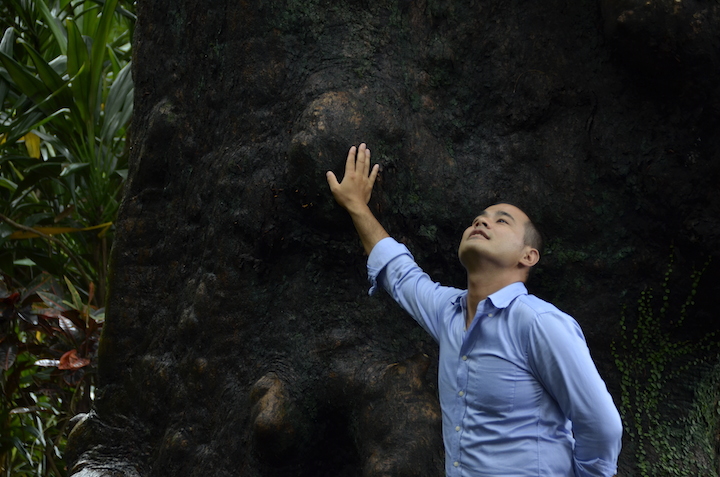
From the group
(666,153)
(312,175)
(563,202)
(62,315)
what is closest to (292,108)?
(312,175)

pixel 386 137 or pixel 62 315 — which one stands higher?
pixel 386 137

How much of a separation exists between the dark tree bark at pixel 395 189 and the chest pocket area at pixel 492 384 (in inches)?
15.3

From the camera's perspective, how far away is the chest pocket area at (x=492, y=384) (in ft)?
4.81

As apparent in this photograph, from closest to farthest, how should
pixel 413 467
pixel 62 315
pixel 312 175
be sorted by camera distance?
pixel 413 467 < pixel 312 175 < pixel 62 315

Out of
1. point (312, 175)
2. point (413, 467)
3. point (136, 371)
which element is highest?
point (312, 175)

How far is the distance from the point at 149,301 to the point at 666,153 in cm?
175

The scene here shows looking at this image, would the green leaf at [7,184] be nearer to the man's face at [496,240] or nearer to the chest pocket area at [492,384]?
the man's face at [496,240]

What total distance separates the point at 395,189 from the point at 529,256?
51 centimetres

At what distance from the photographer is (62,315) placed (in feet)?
11.5

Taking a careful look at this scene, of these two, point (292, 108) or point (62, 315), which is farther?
point (62, 315)

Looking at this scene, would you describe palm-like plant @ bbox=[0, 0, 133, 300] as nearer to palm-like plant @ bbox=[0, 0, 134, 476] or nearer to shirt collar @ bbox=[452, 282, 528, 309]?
palm-like plant @ bbox=[0, 0, 134, 476]

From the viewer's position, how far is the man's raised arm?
73.5 inches

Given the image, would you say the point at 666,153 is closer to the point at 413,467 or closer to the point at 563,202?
the point at 563,202

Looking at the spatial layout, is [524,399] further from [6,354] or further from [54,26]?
[54,26]
